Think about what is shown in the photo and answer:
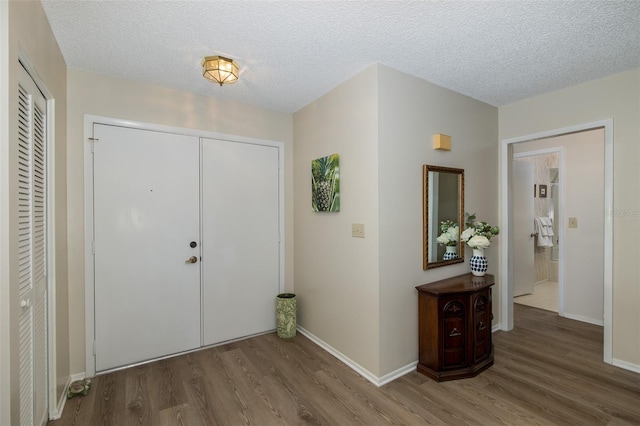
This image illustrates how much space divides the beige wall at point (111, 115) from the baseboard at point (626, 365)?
3.93 metres

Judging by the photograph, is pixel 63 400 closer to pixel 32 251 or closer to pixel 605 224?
pixel 32 251

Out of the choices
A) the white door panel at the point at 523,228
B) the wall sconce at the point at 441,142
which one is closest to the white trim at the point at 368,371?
the wall sconce at the point at 441,142

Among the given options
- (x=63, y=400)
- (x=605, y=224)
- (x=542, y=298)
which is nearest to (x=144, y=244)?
(x=63, y=400)

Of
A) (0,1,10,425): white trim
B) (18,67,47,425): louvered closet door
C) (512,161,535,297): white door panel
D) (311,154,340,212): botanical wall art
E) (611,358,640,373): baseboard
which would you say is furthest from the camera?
(512,161,535,297): white door panel

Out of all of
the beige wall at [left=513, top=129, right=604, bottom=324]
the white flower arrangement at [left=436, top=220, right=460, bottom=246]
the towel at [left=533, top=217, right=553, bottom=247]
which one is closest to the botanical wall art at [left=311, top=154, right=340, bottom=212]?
the white flower arrangement at [left=436, top=220, right=460, bottom=246]

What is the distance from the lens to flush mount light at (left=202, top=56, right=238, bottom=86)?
2.26 meters

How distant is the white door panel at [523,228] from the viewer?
179 inches

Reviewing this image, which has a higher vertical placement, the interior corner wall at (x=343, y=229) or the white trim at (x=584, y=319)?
the interior corner wall at (x=343, y=229)

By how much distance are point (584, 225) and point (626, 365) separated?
1731mm

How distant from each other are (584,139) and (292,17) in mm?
3908

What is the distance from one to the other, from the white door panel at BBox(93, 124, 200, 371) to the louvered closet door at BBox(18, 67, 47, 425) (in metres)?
0.64

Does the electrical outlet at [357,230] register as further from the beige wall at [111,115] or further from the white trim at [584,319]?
the white trim at [584,319]

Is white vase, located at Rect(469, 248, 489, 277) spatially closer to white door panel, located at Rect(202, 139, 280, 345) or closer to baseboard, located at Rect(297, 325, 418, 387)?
baseboard, located at Rect(297, 325, 418, 387)

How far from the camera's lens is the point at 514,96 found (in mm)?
3111
